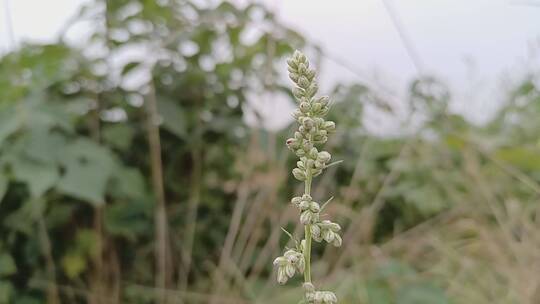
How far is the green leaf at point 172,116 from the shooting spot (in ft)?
6.38

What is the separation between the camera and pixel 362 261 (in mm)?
1956

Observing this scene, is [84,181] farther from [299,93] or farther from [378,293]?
[299,93]

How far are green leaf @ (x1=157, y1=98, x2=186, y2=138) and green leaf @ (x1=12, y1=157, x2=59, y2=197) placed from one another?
16.0 inches

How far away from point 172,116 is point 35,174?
498 mm

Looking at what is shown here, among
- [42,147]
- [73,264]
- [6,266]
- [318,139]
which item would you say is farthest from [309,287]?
[73,264]

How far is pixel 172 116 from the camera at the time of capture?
6.48 ft

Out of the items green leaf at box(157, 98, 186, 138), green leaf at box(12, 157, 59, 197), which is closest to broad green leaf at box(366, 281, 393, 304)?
green leaf at box(157, 98, 186, 138)

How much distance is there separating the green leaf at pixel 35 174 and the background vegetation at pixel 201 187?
55mm

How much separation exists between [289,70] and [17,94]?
1475 millimetres

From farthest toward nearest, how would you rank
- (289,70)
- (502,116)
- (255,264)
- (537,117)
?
(502,116), (537,117), (255,264), (289,70)

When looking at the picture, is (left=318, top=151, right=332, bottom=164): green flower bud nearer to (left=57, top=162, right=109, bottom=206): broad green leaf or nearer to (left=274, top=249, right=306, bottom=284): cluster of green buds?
(left=274, top=249, right=306, bottom=284): cluster of green buds

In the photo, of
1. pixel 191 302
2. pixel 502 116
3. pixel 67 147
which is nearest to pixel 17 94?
pixel 67 147

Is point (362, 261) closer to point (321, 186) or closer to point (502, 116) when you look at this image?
point (321, 186)

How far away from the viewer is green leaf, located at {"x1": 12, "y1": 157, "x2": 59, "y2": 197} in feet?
5.12
